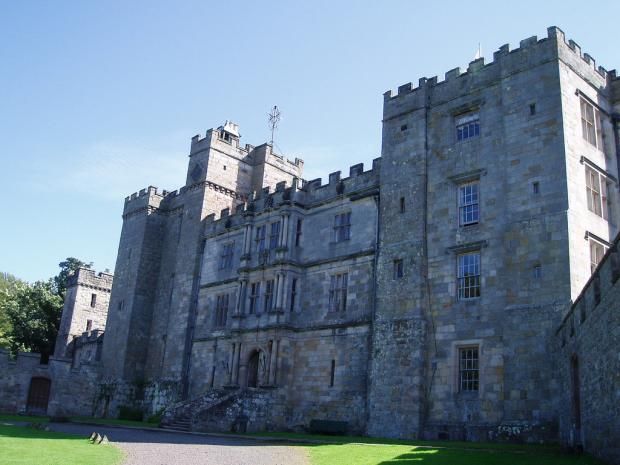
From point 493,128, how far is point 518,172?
2.77 m

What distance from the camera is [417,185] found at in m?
29.7

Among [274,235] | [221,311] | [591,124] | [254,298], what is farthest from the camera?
[221,311]

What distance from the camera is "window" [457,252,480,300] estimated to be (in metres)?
26.5

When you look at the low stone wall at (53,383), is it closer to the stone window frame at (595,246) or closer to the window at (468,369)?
the window at (468,369)

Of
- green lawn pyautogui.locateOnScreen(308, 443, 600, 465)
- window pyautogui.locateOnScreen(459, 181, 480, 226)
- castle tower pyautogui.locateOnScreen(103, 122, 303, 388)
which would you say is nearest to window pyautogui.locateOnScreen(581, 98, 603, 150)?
window pyautogui.locateOnScreen(459, 181, 480, 226)

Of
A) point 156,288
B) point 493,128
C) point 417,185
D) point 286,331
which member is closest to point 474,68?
point 493,128

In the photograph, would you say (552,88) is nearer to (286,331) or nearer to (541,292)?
(541,292)

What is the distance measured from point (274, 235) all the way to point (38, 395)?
2018 cm

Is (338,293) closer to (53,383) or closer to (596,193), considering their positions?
(596,193)

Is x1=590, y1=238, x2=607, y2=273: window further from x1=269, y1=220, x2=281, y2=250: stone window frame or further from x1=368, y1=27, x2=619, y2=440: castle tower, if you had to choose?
x1=269, y1=220, x2=281, y2=250: stone window frame

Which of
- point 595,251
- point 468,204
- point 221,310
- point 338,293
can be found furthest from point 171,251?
point 595,251

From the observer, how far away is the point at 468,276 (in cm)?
2683

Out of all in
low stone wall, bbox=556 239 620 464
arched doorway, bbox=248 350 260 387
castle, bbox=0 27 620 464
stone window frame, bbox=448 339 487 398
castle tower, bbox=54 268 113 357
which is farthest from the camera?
castle tower, bbox=54 268 113 357

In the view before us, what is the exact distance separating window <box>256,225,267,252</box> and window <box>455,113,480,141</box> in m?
13.0
